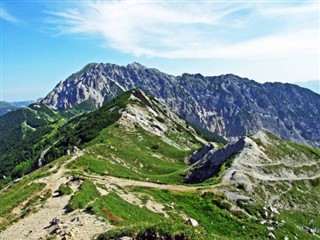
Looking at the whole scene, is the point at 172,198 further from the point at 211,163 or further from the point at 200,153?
the point at 200,153

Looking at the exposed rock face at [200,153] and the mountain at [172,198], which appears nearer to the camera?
the mountain at [172,198]

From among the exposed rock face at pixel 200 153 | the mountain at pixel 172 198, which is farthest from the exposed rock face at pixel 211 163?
the exposed rock face at pixel 200 153

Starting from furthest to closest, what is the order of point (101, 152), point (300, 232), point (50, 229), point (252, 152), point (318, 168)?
point (101, 152) → point (318, 168) → point (252, 152) → point (300, 232) → point (50, 229)

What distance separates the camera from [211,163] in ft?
419

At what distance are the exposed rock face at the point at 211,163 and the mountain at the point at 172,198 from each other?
1.10 ft

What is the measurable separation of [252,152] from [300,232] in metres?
44.6

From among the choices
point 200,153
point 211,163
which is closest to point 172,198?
point 211,163

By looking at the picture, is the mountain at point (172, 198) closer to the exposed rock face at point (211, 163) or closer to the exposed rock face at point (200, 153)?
the exposed rock face at point (211, 163)

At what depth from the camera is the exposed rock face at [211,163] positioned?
122688 mm

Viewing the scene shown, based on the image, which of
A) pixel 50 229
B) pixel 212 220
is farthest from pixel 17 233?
pixel 212 220

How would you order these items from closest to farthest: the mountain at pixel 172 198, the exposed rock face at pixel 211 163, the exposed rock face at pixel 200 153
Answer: the mountain at pixel 172 198, the exposed rock face at pixel 211 163, the exposed rock face at pixel 200 153

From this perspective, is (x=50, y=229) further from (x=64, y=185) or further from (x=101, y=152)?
(x=101, y=152)

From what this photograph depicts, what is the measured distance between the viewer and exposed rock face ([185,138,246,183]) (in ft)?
403

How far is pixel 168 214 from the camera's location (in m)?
70.8
